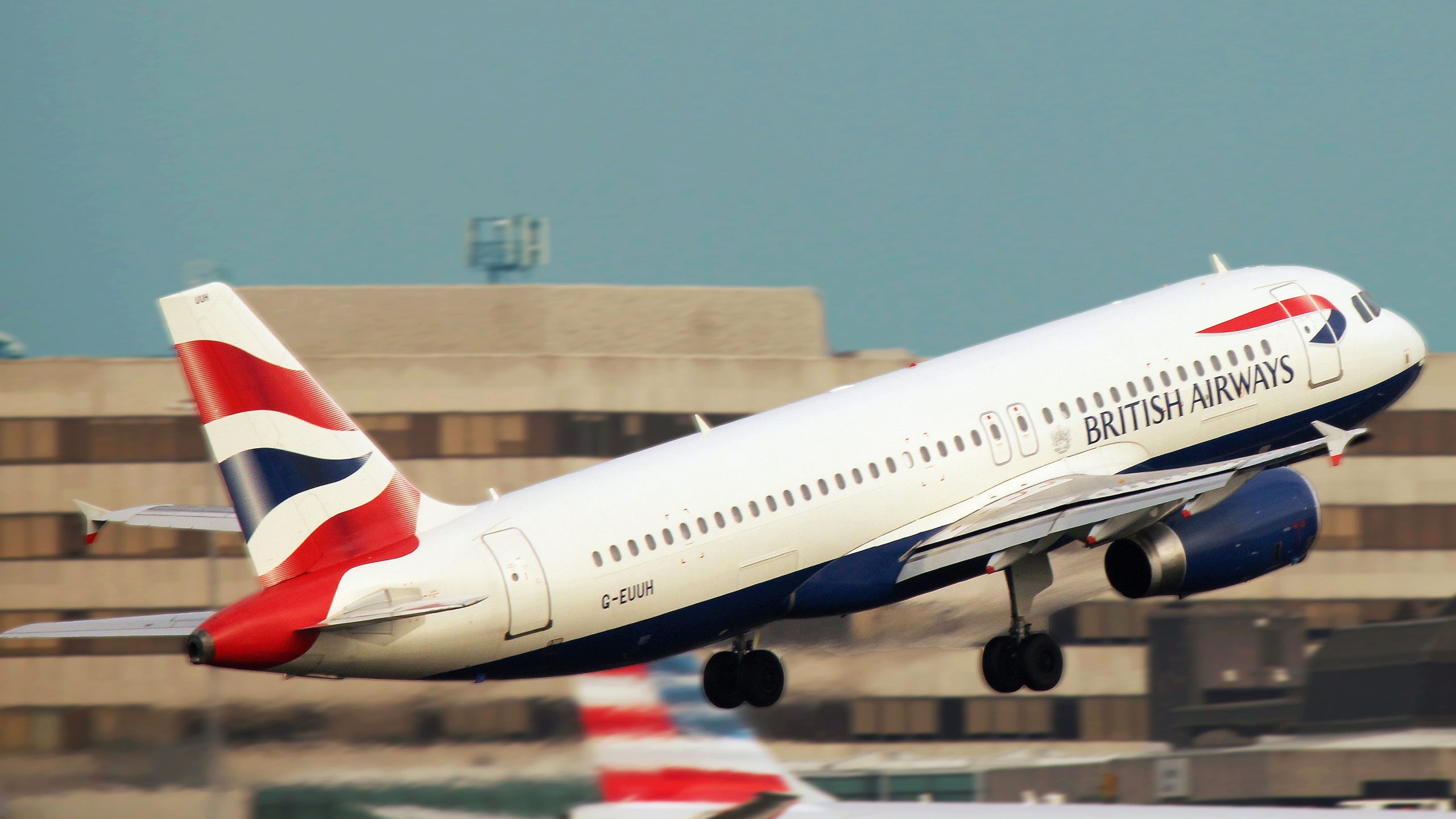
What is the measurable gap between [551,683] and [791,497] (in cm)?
2987

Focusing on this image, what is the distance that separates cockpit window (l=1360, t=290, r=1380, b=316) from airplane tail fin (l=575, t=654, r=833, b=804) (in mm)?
16914

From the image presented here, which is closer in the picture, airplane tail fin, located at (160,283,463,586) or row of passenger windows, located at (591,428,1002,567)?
airplane tail fin, located at (160,283,463,586)

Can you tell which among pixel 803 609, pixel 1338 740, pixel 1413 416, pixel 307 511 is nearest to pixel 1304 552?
pixel 803 609

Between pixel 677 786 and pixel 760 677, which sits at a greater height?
pixel 760 677

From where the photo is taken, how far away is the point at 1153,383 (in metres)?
38.7

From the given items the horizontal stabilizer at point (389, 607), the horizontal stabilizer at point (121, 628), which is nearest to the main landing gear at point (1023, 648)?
the horizontal stabilizer at point (389, 607)

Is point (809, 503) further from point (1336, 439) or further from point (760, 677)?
point (1336, 439)

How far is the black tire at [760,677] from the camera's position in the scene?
37.7m

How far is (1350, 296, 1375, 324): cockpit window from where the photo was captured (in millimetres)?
42594

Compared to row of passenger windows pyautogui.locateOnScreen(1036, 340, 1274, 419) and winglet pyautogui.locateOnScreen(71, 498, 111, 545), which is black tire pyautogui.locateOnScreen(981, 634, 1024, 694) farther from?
winglet pyautogui.locateOnScreen(71, 498, 111, 545)

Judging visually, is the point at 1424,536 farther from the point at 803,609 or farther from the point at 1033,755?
the point at 803,609

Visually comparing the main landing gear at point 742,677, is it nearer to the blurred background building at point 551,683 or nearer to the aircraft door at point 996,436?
the aircraft door at point 996,436

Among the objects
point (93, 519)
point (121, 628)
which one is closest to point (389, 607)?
point (121, 628)

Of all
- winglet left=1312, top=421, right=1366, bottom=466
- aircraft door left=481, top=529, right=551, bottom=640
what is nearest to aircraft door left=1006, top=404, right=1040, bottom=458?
winglet left=1312, top=421, right=1366, bottom=466
